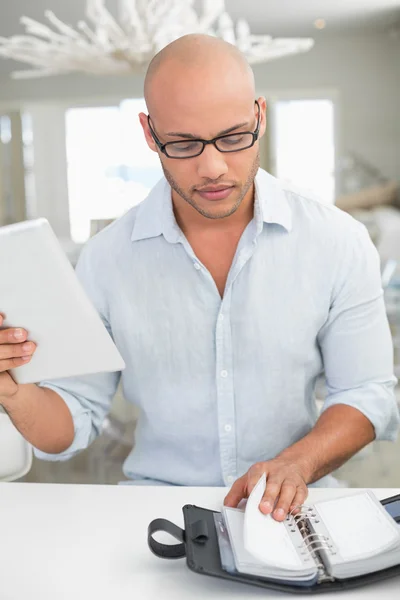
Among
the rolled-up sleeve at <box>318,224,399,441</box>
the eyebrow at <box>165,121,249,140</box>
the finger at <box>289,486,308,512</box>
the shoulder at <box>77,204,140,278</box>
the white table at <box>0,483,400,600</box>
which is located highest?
the eyebrow at <box>165,121,249,140</box>

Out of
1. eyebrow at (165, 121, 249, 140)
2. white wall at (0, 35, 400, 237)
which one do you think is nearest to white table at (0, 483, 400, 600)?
eyebrow at (165, 121, 249, 140)

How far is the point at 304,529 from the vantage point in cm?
87

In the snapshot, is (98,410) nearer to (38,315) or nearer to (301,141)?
(38,315)

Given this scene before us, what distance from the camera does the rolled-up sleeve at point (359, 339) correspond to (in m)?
1.29

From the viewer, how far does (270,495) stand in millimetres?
932

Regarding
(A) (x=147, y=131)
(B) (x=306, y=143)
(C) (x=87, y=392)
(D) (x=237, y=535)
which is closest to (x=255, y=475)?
(D) (x=237, y=535)

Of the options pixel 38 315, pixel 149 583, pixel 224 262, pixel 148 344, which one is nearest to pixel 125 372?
pixel 148 344

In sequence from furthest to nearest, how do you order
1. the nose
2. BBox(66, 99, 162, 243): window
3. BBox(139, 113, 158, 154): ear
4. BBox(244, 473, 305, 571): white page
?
BBox(66, 99, 162, 243): window
BBox(139, 113, 158, 154): ear
the nose
BBox(244, 473, 305, 571): white page

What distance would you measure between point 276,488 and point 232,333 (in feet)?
1.33

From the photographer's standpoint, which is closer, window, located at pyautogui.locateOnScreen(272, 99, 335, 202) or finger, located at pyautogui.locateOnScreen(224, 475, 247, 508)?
finger, located at pyautogui.locateOnScreen(224, 475, 247, 508)

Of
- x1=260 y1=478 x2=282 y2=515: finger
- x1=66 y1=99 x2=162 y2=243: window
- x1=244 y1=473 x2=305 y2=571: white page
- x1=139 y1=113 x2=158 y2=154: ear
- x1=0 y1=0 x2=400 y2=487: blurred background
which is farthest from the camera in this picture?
x1=66 y1=99 x2=162 y2=243: window

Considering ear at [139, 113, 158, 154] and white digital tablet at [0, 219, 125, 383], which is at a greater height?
ear at [139, 113, 158, 154]

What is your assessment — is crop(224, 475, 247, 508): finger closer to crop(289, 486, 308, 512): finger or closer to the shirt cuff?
crop(289, 486, 308, 512): finger

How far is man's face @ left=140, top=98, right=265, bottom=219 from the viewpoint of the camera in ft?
3.82
